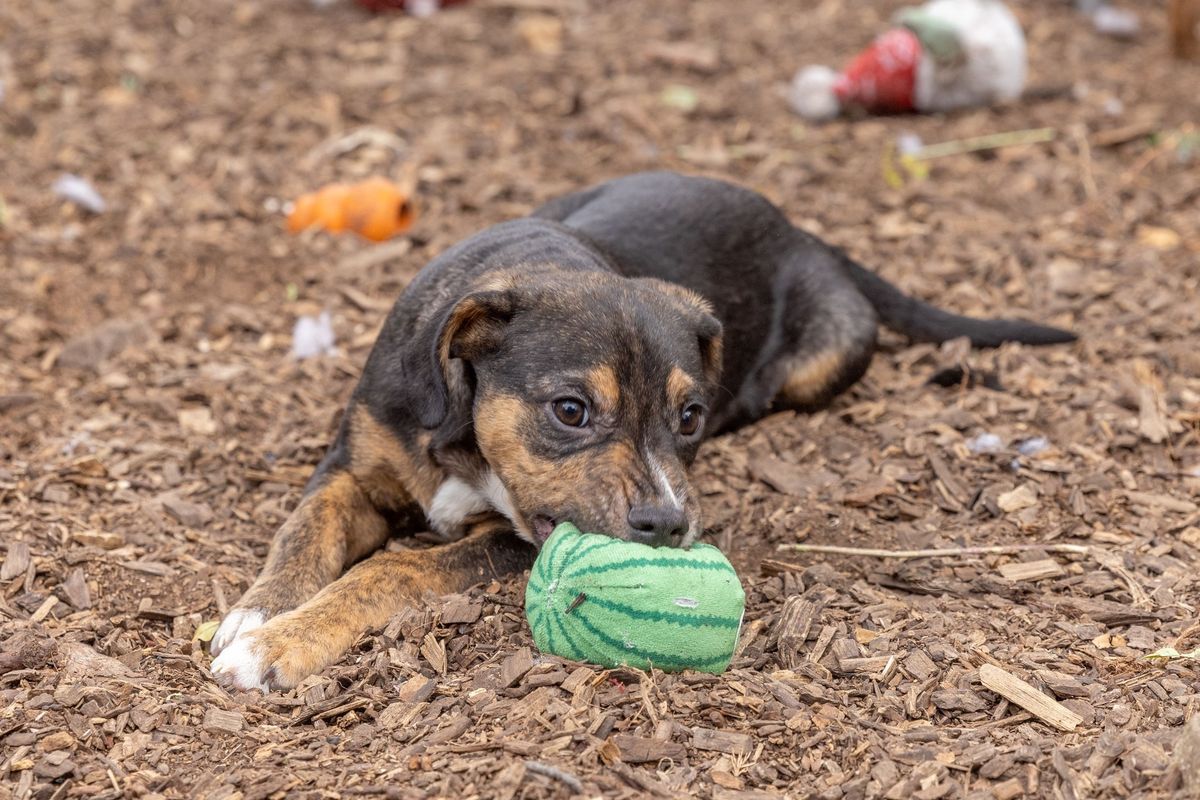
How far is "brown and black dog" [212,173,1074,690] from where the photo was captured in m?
5.41

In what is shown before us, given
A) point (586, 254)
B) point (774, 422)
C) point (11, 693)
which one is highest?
point (586, 254)

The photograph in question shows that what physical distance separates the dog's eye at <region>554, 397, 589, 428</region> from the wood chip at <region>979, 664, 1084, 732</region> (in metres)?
1.76

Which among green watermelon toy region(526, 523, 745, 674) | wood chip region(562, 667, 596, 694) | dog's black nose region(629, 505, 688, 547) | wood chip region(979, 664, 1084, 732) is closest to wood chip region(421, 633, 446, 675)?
green watermelon toy region(526, 523, 745, 674)

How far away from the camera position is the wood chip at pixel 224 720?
484cm

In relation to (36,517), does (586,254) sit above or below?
above

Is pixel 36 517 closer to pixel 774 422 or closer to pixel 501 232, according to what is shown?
pixel 501 232

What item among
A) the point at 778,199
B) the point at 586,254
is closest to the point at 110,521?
the point at 586,254

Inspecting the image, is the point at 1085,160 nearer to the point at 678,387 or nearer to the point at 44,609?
the point at 678,387

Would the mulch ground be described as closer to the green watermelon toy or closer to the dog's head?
the green watermelon toy

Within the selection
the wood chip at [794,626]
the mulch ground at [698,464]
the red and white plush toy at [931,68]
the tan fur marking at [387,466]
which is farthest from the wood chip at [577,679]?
the red and white plush toy at [931,68]

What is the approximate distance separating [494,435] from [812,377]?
2589 millimetres

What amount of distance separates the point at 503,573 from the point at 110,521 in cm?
184

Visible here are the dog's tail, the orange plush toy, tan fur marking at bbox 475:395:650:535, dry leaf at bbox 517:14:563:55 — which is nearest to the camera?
tan fur marking at bbox 475:395:650:535

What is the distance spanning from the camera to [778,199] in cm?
995
